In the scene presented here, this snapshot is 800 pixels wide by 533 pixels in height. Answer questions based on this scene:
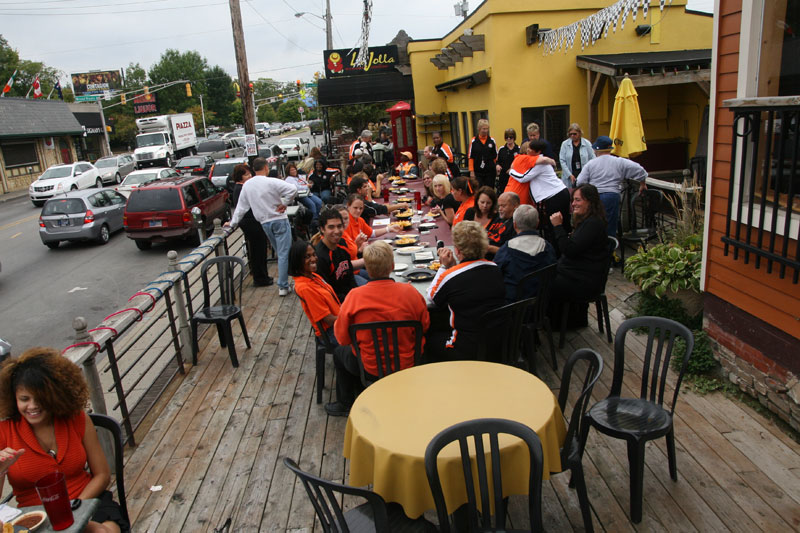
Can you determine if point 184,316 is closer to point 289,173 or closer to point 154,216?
point 289,173

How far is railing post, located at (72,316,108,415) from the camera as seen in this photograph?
3701 mm

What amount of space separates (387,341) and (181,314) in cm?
281

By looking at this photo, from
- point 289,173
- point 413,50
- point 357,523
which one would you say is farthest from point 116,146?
point 357,523

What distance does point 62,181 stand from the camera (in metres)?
23.9

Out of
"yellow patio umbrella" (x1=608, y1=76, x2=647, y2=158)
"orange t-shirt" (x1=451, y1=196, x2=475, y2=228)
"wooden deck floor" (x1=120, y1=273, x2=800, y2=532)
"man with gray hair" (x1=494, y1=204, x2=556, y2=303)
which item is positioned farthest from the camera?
"yellow patio umbrella" (x1=608, y1=76, x2=647, y2=158)

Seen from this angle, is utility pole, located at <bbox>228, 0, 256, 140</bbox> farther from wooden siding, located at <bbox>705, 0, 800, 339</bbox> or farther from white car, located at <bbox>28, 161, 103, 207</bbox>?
white car, located at <bbox>28, 161, 103, 207</bbox>

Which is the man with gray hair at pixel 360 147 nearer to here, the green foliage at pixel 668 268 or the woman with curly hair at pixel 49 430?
the green foliage at pixel 668 268

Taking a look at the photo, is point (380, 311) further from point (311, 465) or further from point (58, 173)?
point (58, 173)

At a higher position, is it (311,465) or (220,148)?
(220,148)

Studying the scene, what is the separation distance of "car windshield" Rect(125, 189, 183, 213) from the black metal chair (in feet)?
32.7

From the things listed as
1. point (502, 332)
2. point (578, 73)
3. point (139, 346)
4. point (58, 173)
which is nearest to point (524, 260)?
point (502, 332)

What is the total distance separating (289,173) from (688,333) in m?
8.45

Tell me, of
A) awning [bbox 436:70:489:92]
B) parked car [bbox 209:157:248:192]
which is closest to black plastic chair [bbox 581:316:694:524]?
awning [bbox 436:70:489:92]

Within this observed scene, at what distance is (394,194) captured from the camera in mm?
10812
